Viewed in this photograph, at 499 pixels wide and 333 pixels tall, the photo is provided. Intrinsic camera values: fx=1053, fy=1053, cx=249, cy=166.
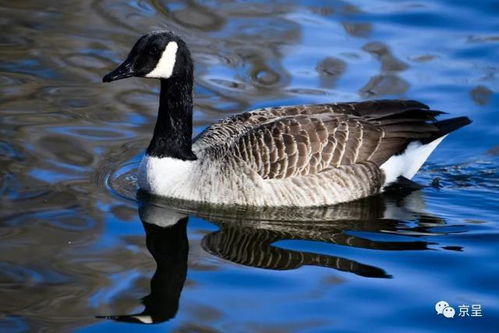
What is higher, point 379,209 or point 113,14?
point 113,14

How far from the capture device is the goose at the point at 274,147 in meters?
10.6

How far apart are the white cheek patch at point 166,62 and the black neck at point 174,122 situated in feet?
0.47

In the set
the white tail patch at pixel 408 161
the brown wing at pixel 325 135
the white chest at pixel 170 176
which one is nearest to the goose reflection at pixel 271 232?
the white chest at pixel 170 176

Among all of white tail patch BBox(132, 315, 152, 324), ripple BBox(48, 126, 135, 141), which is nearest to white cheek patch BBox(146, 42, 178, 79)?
ripple BBox(48, 126, 135, 141)

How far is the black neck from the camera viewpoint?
422 inches

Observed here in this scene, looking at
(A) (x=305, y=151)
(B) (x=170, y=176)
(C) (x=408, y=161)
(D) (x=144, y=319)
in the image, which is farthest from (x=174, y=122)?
(D) (x=144, y=319)

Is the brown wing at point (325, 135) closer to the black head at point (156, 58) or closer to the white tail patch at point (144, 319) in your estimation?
the black head at point (156, 58)

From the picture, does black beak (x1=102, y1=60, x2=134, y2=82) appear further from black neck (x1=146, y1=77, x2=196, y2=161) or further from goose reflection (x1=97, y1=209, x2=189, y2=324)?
goose reflection (x1=97, y1=209, x2=189, y2=324)

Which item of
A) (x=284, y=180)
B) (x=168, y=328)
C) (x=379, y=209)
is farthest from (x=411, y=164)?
(x=168, y=328)

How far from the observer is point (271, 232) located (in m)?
10.2

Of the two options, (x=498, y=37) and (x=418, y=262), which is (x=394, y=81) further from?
(x=418, y=262)

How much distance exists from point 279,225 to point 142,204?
147 centimetres

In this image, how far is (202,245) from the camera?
9.80 metres

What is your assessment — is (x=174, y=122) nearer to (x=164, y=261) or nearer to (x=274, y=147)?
(x=274, y=147)
